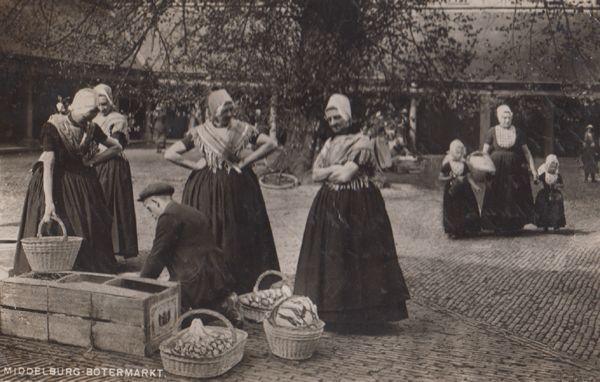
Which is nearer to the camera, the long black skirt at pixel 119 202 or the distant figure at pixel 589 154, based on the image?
the distant figure at pixel 589 154

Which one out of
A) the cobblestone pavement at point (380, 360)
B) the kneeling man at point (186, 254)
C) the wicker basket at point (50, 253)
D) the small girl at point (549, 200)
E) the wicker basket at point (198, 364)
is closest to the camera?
the wicker basket at point (198, 364)

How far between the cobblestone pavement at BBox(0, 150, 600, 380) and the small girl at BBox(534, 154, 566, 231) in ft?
0.51

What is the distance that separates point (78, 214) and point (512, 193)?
5.25m

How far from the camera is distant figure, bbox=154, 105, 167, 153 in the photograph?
711cm

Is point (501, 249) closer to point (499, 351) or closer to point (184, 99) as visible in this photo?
point (499, 351)

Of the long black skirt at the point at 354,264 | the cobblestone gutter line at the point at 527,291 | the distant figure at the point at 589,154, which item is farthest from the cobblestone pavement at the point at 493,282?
the long black skirt at the point at 354,264

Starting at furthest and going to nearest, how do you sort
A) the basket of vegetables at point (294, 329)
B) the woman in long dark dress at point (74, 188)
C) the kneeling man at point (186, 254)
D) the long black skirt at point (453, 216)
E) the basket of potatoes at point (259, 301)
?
the long black skirt at point (453, 216) < the woman in long dark dress at point (74, 188) < the basket of potatoes at point (259, 301) < the kneeling man at point (186, 254) < the basket of vegetables at point (294, 329)

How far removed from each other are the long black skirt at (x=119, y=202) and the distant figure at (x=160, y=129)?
1025mm

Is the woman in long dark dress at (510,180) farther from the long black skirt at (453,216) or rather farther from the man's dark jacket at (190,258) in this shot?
the man's dark jacket at (190,258)

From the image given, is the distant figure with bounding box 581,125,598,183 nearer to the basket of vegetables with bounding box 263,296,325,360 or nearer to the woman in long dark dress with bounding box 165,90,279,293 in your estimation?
the woman in long dark dress with bounding box 165,90,279,293

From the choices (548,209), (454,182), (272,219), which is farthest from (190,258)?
(548,209)

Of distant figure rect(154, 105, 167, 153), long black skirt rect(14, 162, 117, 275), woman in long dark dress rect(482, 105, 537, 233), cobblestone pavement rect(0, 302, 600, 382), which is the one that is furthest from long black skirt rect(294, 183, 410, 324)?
woman in long dark dress rect(482, 105, 537, 233)

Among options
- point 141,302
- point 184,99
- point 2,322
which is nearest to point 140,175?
point 184,99

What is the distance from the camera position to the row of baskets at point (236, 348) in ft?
11.2
